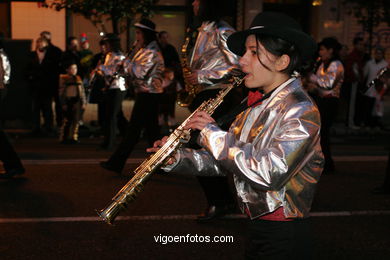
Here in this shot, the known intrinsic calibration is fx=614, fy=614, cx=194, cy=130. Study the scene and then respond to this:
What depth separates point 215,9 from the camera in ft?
19.1

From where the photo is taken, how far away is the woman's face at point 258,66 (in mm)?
2840

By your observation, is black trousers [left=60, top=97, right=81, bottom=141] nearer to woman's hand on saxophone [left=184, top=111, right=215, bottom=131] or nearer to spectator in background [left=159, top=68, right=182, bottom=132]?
spectator in background [left=159, top=68, right=182, bottom=132]

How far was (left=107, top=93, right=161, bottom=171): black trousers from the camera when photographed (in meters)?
7.66

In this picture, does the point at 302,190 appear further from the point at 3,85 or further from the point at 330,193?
the point at 3,85

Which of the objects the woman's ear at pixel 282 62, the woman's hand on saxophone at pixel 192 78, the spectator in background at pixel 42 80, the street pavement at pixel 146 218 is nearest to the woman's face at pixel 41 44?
the spectator in background at pixel 42 80

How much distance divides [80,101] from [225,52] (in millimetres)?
5821

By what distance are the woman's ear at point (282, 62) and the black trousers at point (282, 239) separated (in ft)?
2.33

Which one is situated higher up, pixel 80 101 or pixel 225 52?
pixel 225 52

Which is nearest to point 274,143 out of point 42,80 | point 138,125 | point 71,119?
point 138,125

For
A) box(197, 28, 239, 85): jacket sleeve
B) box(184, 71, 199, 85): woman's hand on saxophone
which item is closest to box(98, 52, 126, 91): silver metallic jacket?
box(184, 71, 199, 85): woman's hand on saxophone

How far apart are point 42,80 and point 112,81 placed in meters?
3.44

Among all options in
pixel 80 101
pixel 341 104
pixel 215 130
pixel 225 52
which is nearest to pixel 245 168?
pixel 215 130

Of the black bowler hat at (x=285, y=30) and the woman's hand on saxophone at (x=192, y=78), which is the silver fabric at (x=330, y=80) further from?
the black bowler hat at (x=285, y=30)

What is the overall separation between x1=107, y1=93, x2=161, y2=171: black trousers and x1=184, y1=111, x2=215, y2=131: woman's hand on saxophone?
4.90 metres
